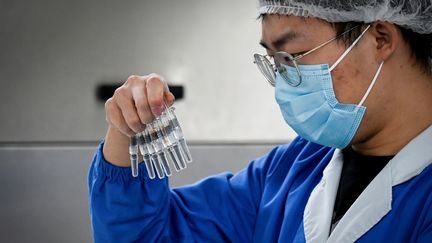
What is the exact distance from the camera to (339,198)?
126 cm

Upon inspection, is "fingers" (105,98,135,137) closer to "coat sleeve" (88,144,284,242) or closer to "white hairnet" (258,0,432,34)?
"coat sleeve" (88,144,284,242)

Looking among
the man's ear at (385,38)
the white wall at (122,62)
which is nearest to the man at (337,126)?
the man's ear at (385,38)

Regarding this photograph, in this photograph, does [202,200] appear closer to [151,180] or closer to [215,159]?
[151,180]

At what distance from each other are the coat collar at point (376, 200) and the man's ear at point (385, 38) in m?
0.16

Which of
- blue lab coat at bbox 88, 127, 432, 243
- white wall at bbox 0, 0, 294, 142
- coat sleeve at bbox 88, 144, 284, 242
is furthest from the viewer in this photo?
white wall at bbox 0, 0, 294, 142

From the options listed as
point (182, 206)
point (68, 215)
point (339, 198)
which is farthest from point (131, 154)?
point (68, 215)

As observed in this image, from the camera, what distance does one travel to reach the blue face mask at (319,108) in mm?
1184

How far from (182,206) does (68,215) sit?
49cm

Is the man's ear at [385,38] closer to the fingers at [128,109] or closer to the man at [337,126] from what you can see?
the man at [337,126]

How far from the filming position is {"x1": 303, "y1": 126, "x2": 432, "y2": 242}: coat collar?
1141 mm

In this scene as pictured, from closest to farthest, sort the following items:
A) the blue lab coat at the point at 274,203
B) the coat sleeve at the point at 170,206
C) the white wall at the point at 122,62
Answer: the blue lab coat at the point at 274,203 → the coat sleeve at the point at 170,206 → the white wall at the point at 122,62

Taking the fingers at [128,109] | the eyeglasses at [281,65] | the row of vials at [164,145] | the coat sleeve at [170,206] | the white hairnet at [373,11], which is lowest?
the coat sleeve at [170,206]

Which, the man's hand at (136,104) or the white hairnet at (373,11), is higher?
the white hairnet at (373,11)

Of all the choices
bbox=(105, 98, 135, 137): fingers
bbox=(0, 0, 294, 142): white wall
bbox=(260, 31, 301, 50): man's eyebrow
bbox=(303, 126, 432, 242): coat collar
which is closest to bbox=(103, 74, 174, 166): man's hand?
bbox=(105, 98, 135, 137): fingers
